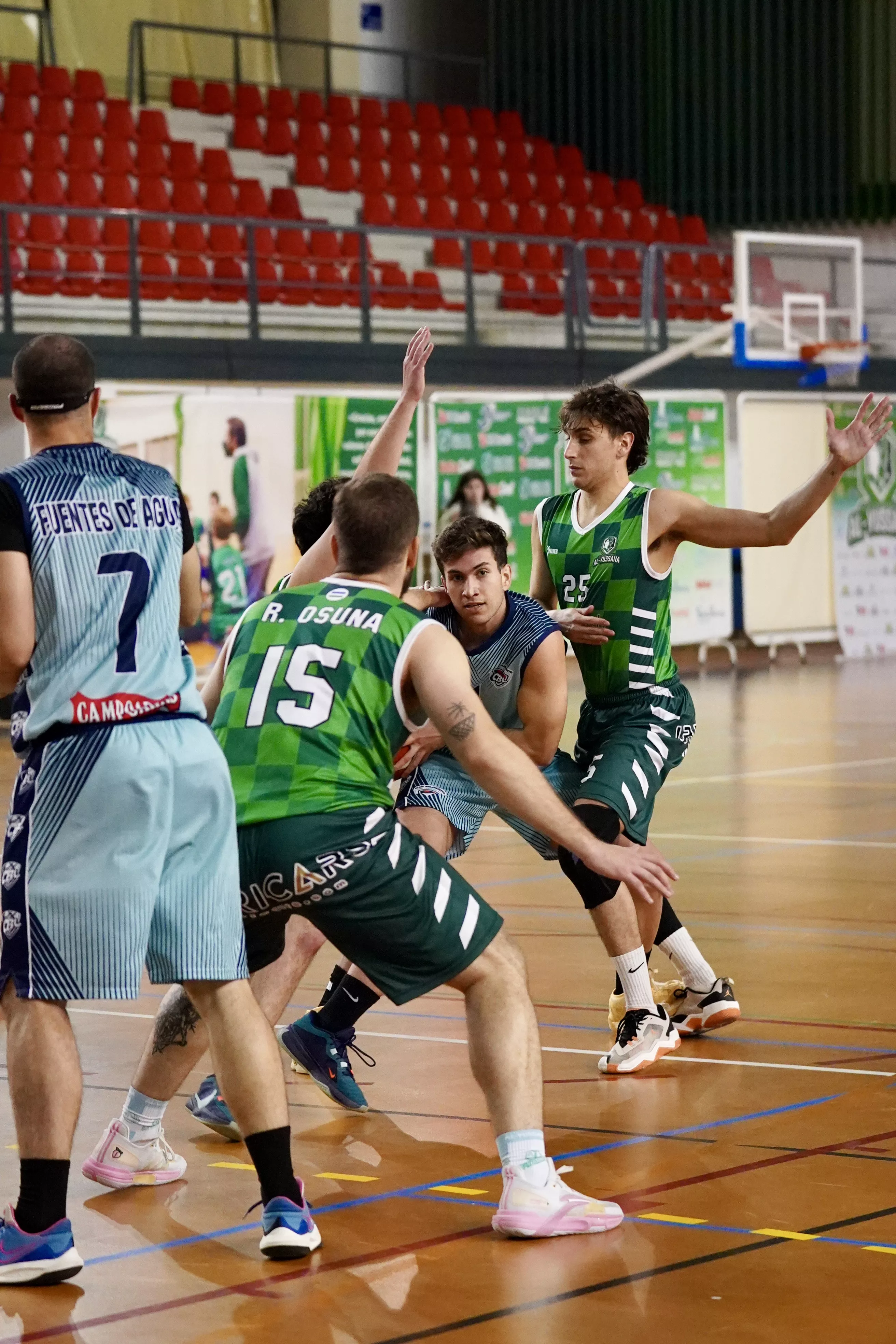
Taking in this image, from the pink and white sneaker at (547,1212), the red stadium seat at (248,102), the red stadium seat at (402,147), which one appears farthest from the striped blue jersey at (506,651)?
the red stadium seat at (402,147)

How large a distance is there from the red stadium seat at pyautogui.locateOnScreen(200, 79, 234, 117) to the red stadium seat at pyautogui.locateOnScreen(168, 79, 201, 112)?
77 mm

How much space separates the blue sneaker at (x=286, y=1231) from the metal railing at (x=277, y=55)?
20.0 metres

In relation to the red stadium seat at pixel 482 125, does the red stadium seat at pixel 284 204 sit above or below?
below

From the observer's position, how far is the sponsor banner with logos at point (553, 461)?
1992 cm

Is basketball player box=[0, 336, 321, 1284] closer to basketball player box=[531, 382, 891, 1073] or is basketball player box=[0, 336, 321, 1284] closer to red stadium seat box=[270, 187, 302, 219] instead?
basketball player box=[531, 382, 891, 1073]

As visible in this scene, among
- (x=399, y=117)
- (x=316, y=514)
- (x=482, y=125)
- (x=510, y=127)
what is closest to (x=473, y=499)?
(x=399, y=117)

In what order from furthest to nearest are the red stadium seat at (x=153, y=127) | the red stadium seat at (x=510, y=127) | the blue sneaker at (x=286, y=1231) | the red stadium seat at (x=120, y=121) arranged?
the red stadium seat at (x=510, y=127)
the red stadium seat at (x=153, y=127)
the red stadium seat at (x=120, y=121)
the blue sneaker at (x=286, y=1231)

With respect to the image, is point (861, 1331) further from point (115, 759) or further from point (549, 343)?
point (549, 343)

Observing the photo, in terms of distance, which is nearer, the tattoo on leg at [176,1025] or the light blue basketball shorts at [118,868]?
the light blue basketball shorts at [118,868]

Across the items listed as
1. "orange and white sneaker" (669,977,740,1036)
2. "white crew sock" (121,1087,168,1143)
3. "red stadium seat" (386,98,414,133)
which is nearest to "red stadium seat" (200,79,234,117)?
"red stadium seat" (386,98,414,133)

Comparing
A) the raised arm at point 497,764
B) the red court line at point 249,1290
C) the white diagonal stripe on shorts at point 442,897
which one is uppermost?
the raised arm at point 497,764

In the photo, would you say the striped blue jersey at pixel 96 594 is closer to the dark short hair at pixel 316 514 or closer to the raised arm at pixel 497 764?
the raised arm at pixel 497 764

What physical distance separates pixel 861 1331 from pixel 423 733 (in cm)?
241

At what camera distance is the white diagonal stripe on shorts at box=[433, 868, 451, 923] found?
4199mm
